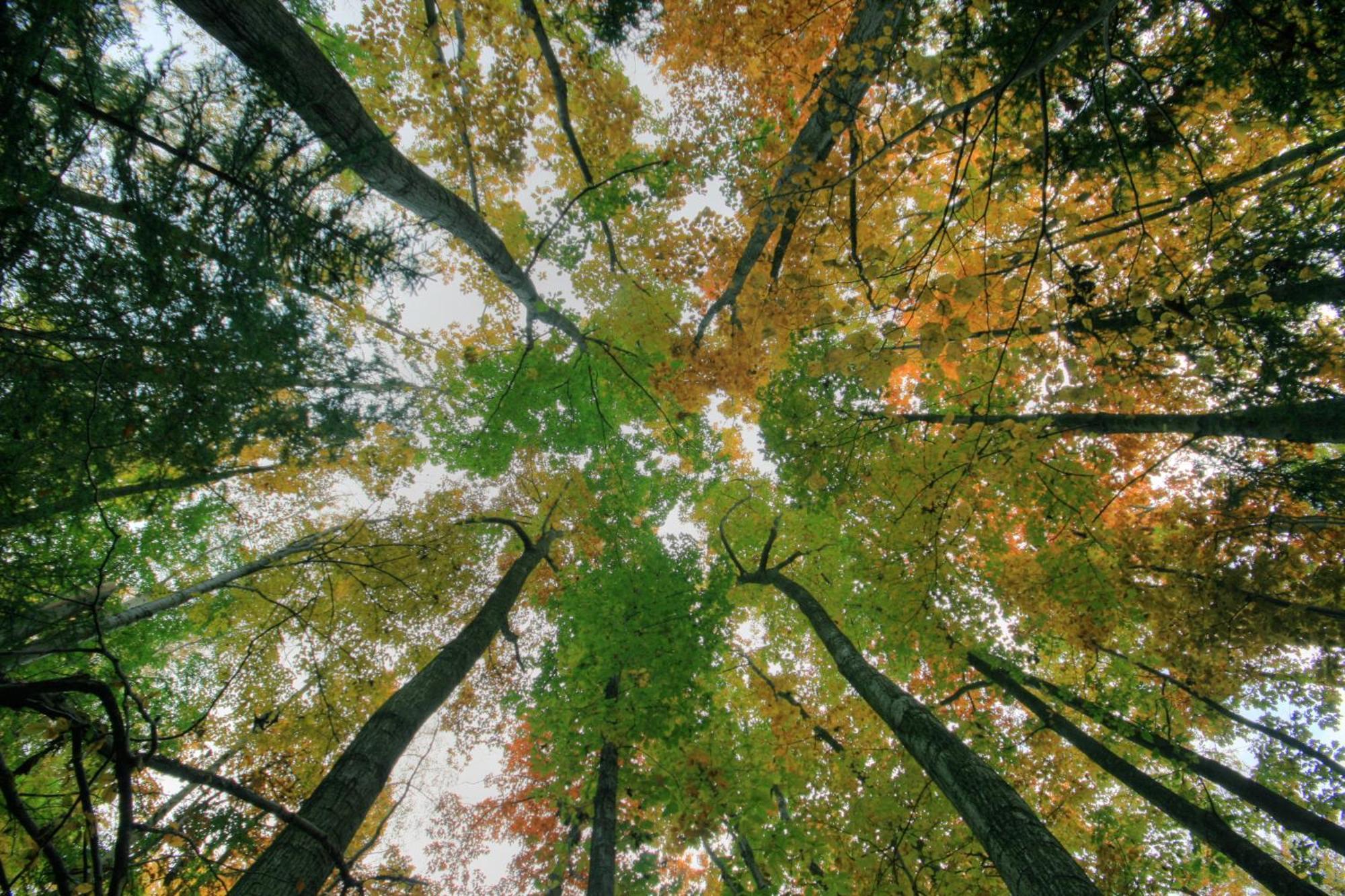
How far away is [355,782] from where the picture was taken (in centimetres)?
344

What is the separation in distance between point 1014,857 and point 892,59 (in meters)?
5.61

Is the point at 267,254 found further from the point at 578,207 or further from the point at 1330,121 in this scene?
the point at 1330,121

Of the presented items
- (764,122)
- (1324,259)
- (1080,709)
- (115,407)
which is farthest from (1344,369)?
(115,407)

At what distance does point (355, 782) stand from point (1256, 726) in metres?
9.96

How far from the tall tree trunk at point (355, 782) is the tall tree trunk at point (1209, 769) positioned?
6.95m

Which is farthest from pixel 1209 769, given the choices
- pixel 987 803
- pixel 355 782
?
pixel 355 782

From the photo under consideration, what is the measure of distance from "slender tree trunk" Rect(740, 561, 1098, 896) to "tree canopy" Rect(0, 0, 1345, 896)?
29mm

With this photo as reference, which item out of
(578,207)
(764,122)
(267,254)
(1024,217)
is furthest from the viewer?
(578,207)

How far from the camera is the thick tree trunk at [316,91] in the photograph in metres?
2.91

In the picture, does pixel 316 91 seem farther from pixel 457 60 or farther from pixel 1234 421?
pixel 1234 421

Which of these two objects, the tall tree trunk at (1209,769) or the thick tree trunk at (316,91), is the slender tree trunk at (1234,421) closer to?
the tall tree trunk at (1209,769)

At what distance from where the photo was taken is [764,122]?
6.51m

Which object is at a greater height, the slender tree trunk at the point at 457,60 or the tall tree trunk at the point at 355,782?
the slender tree trunk at the point at 457,60

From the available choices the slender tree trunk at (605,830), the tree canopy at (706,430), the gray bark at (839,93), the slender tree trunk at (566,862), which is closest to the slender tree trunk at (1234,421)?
the tree canopy at (706,430)
